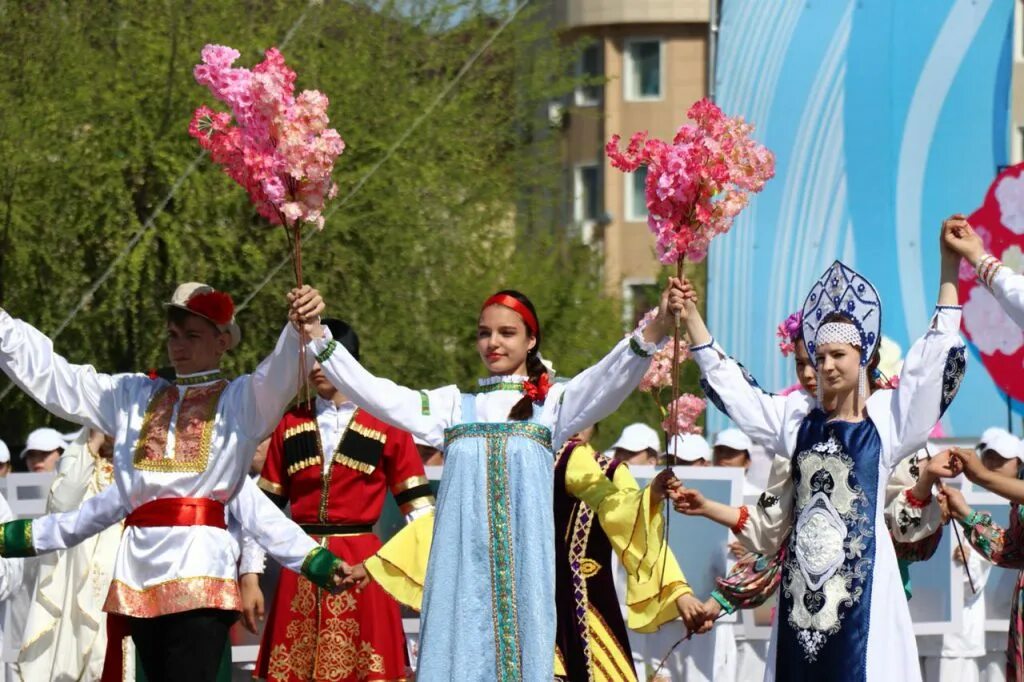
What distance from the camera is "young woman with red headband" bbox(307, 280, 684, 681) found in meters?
7.17

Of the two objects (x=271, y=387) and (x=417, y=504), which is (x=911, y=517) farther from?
(x=271, y=387)

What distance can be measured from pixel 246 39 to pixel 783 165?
476 cm

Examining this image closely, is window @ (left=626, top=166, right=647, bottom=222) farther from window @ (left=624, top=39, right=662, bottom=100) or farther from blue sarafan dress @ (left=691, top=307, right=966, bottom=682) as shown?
blue sarafan dress @ (left=691, top=307, right=966, bottom=682)

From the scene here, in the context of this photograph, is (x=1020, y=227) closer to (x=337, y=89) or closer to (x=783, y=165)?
(x=783, y=165)

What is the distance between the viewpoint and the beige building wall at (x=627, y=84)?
36.2 meters

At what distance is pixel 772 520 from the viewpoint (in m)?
7.28

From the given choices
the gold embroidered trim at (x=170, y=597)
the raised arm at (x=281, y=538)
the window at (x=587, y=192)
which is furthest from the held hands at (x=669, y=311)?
the window at (x=587, y=192)

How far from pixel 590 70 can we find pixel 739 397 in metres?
30.8

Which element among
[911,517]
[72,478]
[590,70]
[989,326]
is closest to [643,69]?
[590,70]

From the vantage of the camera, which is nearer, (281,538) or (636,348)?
(636,348)

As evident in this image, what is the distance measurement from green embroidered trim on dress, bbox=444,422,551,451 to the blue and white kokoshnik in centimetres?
92

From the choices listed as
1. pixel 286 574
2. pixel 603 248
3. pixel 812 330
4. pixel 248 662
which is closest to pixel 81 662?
pixel 248 662

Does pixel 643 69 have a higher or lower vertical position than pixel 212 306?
higher

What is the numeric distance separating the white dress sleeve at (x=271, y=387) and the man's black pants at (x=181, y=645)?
25.4 inches
